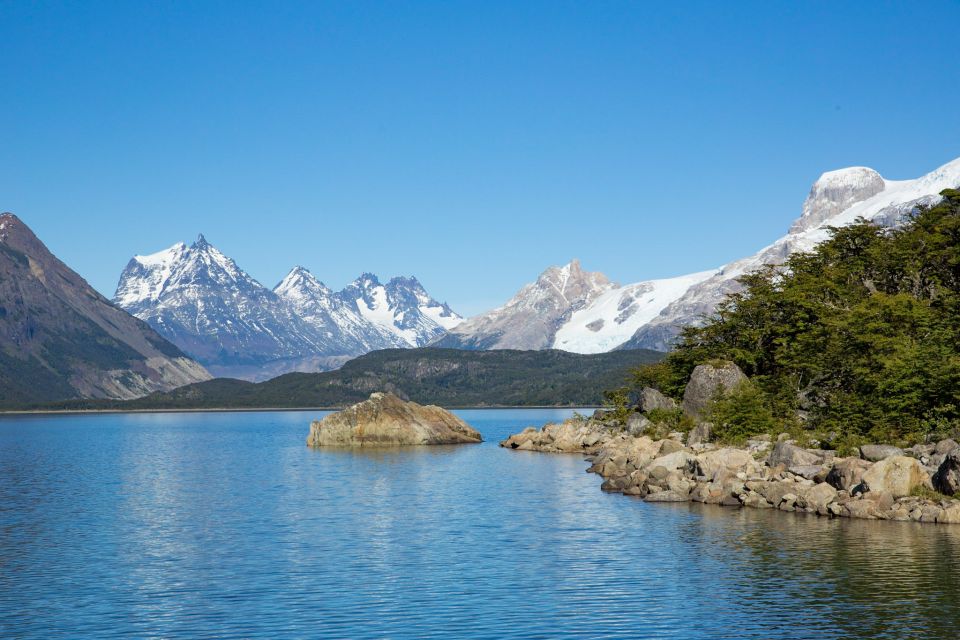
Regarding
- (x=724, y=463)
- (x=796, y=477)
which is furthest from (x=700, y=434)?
(x=796, y=477)

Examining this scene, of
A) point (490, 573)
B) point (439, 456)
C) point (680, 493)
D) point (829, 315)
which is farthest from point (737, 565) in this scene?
point (439, 456)

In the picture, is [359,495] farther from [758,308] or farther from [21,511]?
[758,308]

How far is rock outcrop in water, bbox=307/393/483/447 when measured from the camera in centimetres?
16162

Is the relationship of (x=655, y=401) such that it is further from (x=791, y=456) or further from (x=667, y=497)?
(x=791, y=456)

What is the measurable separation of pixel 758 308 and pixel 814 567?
211ft

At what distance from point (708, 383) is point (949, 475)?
134 feet

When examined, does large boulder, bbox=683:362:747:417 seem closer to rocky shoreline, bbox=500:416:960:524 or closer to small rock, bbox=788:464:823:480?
rocky shoreline, bbox=500:416:960:524

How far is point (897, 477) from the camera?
64625mm

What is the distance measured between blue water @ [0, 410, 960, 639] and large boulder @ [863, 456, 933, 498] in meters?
4.76

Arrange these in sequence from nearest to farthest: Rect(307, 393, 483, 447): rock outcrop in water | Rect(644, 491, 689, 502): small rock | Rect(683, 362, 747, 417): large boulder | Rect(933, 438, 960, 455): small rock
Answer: Rect(933, 438, 960, 455): small rock, Rect(644, 491, 689, 502): small rock, Rect(683, 362, 747, 417): large boulder, Rect(307, 393, 483, 447): rock outcrop in water

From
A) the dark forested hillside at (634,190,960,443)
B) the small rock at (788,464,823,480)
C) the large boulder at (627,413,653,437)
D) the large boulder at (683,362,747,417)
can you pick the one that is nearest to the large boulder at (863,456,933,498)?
the small rock at (788,464,823,480)

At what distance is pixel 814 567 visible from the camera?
4944 cm

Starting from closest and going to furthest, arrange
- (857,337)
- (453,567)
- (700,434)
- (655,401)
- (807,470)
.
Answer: (453,567) → (807,470) → (857,337) → (700,434) → (655,401)

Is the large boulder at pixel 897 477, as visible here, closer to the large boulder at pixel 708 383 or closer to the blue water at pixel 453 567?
the blue water at pixel 453 567
